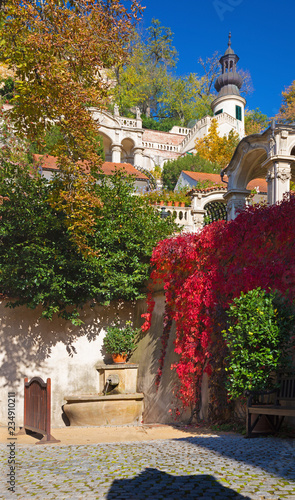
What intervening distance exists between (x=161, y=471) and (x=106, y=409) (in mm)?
6889

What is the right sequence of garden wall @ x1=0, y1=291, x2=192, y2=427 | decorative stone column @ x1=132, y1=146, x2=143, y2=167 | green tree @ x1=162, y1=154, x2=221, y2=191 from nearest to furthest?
1. garden wall @ x1=0, y1=291, x2=192, y2=427
2. green tree @ x1=162, y1=154, x2=221, y2=191
3. decorative stone column @ x1=132, y1=146, x2=143, y2=167

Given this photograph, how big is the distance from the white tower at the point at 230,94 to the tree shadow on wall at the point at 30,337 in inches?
1441

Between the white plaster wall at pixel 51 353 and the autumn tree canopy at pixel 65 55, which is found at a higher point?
the autumn tree canopy at pixel 65 55

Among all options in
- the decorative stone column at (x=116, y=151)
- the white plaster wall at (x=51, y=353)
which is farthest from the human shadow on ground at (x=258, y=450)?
the decorative stone column at (x=116, y=151)

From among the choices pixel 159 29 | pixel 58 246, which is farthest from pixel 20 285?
pixel 159 29

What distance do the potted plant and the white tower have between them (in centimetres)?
3625

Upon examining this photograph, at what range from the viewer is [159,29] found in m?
57.7

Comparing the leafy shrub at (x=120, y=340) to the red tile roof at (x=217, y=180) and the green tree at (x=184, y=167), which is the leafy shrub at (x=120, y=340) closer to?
the red tile roof at (x=217, y=180)

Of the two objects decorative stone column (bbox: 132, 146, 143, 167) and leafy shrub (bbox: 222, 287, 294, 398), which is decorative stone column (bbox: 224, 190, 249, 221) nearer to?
leafy shrub (bbox: 222, 287, 294, 398)

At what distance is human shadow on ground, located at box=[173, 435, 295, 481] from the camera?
456cm

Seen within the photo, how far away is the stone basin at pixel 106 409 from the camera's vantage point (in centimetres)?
1108

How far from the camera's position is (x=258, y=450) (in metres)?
5.50

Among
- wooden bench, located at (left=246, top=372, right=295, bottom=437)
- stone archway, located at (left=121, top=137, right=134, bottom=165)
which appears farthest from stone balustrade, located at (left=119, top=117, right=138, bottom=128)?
wooden bench, located at (left=246, top=372, right=295, bottom=437)

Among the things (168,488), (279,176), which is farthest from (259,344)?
(279,176)
